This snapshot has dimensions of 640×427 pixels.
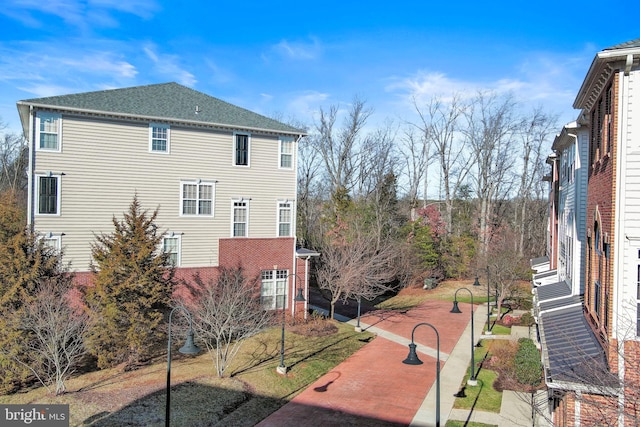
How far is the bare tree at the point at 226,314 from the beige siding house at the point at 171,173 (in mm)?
1044

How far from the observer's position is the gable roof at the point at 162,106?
21750mm

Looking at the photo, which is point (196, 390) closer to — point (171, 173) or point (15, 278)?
point (15, 278)

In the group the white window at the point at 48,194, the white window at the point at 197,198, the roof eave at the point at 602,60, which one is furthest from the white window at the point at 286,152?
the roof eave at the point at 602,60

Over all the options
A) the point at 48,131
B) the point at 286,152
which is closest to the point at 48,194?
the point at 48,131

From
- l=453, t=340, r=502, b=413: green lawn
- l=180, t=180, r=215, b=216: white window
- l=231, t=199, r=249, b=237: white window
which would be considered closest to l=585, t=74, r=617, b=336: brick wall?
Result: l=453, t=340, r=502, b=413: green lawn

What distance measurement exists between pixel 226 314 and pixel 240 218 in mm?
7680

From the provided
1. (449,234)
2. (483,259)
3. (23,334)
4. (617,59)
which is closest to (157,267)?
(23,334)

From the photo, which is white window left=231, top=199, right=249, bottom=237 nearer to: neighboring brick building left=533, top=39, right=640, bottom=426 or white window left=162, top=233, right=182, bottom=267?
white window left=162, top=233, right=182, bottom=267

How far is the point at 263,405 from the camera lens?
1565cm

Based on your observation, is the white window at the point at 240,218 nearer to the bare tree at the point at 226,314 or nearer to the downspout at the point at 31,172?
the bare tree at the point at 226,314

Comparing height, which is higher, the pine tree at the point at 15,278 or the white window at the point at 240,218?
the white window at the point at 240,218

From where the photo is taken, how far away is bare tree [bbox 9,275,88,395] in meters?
15.8

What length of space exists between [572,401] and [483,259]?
2408 cm

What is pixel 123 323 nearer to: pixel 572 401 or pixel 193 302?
pixel 193 302
